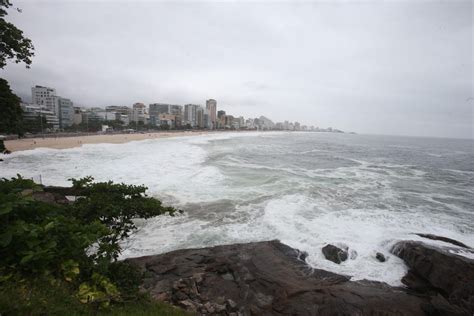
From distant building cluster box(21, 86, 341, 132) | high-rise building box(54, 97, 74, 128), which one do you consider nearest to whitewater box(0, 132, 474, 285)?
distant building cluster box(21, 86, 341, 132)

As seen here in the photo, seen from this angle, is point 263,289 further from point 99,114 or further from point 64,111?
point 99,114

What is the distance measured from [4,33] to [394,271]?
15816mm

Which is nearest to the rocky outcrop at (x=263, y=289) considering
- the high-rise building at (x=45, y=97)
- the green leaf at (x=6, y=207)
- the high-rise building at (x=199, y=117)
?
the green leaf at (x=6, y=207)

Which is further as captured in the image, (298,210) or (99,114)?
(99,114)

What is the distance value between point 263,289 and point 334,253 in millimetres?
3713

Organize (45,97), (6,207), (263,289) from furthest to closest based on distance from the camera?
(45,97), (263,289), (6,207)

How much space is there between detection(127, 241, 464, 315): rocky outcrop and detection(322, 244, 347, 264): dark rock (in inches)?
41.8

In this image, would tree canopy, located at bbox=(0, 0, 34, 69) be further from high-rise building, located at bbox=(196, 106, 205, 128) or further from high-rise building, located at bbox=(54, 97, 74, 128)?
high-rise building, located at bbox=(196, 106, 205, 128)

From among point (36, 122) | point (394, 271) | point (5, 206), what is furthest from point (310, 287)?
point (36, 122)

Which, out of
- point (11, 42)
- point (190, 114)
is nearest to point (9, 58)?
point (11, 42)

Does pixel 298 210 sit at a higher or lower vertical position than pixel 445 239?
higher

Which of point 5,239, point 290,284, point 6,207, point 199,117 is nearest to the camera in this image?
point 5,239

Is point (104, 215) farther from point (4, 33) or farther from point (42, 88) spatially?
point (42, 88)

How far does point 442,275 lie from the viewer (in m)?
7.44
